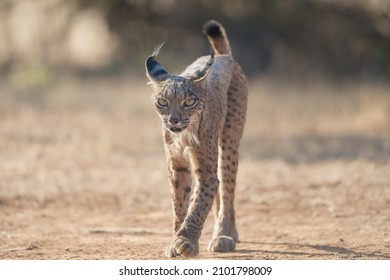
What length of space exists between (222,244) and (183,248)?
81 centimetres

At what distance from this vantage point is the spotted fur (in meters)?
6.93

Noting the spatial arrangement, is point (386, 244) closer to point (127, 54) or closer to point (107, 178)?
point (107, 178)

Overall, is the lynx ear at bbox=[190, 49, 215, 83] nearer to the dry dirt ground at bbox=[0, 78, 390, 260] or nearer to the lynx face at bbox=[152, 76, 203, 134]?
the lynx face at bbox=[152, 76, 203, 134]

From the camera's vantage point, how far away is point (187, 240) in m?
6.96

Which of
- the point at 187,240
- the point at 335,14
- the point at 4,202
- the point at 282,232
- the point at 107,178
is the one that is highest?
the point at 335,14

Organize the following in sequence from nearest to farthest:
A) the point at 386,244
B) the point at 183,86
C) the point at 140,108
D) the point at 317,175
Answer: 1. the point at 183,86
2. the point at 386,244
3. the point at 317,175
4. the point at 140,108

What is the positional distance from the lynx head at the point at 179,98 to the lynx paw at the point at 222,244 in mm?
1168

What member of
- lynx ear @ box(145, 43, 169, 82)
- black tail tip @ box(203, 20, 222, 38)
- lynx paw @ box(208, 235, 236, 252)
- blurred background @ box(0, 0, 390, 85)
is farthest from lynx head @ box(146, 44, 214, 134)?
blurred background @ box(0, 0, 390, 85)

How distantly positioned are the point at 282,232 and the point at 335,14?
12.7 metres

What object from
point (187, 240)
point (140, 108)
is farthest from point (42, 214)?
point (140, 108)

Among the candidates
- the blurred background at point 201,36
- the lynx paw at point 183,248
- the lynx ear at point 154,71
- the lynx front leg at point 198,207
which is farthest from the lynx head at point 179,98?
the blurred background at point 201,36

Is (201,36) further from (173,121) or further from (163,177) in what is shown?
(173,121)

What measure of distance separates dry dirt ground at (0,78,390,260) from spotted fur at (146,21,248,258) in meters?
0.37

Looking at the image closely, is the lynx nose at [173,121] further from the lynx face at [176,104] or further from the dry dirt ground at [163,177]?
the dry dirt ground at [163,177]
